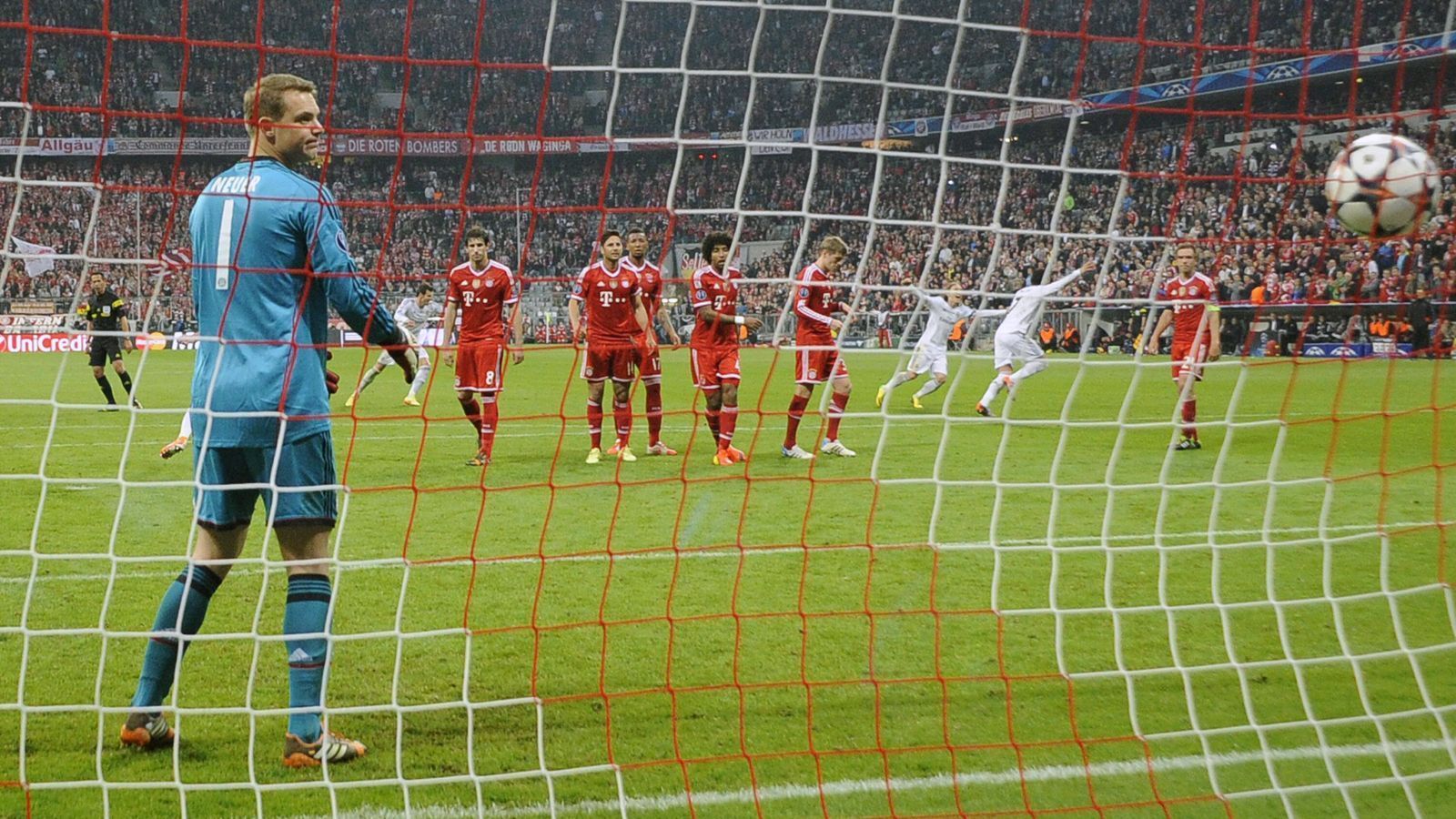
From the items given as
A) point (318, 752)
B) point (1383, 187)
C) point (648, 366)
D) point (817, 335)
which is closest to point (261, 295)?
point (318, 752)

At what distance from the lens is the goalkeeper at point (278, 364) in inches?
145

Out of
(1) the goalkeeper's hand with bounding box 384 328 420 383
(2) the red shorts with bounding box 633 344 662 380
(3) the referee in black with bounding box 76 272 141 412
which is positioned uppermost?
(1) the goalkeeper's hand with bounding box 384 328 420 383

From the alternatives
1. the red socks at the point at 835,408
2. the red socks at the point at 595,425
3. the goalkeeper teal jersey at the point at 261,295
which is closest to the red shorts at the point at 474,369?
the red socks at the point at 595,425

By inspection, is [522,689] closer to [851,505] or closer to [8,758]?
[8,758]

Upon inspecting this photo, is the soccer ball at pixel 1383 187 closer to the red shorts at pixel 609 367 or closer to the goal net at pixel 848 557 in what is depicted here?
the goal net at pixel 848 557

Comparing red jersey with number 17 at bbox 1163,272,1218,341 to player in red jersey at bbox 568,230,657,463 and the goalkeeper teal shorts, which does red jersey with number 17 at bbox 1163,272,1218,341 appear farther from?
the goalkeeper teal shorts

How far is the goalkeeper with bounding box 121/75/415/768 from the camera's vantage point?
368 cm

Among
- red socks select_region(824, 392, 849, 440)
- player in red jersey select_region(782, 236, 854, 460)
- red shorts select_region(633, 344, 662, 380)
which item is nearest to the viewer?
player in red jersey select_region(782, 236, 854, 460)

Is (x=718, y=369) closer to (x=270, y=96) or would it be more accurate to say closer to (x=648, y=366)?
(x=648, y=366)

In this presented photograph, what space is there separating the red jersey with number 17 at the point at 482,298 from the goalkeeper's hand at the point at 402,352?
6.35 meters

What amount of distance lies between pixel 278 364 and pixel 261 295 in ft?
0.74

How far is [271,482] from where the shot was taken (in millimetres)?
3707

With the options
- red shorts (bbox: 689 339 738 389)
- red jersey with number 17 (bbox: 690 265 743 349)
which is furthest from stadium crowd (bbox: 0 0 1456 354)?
red shorts (bbox: 689 339 738 389)

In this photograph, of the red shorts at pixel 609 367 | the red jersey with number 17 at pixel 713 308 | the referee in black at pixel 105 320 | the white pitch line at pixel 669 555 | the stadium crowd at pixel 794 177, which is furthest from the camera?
the referee in black at pixel 105 320
